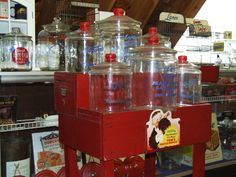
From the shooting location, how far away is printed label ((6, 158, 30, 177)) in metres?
1.81

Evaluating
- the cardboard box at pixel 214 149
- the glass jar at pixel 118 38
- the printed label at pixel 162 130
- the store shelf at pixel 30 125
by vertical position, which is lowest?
the cardboard box at pixel 214 149

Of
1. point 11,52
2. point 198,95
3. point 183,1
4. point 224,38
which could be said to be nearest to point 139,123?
point 198,95

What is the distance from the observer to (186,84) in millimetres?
1565

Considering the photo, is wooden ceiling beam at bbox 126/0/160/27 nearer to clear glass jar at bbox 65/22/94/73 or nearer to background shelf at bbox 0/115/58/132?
background shelf at bbox 0/115/58/132

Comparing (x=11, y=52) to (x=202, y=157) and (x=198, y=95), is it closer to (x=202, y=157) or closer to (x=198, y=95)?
(x=198, y=95)

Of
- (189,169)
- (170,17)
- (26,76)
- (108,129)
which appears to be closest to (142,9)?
(170,17)

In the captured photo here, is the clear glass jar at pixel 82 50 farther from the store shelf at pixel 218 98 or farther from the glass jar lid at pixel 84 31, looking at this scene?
the store shelf at pixel 218 98

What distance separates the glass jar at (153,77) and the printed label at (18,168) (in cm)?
88

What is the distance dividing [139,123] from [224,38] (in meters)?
2.66

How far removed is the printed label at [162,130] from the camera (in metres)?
1.23

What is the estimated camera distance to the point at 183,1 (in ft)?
13.3

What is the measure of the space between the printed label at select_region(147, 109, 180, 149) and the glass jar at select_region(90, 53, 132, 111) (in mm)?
113

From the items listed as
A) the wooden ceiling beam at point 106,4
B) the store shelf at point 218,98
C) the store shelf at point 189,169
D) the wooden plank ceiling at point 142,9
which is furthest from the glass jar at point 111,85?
the wooden ceiling beam at point 106,4

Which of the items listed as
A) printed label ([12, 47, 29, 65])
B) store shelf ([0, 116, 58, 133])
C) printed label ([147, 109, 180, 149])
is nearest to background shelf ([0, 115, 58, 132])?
store shelf ([0, 116, 58, 133])
